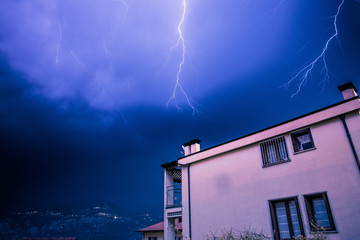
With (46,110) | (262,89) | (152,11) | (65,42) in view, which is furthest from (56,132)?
(262,89)

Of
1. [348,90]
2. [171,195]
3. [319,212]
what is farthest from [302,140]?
[171,195]

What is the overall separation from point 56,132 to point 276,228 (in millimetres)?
80744

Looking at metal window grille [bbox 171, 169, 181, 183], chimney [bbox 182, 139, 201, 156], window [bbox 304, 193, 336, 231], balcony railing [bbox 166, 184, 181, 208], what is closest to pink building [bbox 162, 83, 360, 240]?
window [bbox 304, 193, 336, 231]

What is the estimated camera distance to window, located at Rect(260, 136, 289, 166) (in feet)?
32.9

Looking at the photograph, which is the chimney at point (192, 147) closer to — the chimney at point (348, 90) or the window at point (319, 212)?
the window at point (319, 212)

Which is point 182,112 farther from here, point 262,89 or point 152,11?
point 152,11

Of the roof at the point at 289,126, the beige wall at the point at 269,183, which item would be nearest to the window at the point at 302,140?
the beige wall at the point at 269,183

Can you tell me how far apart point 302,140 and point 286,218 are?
3.49 metres

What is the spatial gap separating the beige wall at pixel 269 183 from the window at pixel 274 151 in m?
0.26

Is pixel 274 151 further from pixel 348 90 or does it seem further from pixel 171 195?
pixel 171 195

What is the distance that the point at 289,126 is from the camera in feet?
32.7

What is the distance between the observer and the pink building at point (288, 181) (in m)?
7.80

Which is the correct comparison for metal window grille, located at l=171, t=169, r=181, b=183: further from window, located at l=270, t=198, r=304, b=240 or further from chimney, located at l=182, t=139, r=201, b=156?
window, located at l=270, t=198, r=304, b=240

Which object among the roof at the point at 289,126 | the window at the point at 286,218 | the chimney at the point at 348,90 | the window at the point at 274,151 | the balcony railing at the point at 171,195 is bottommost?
the window at the point at 286,218
